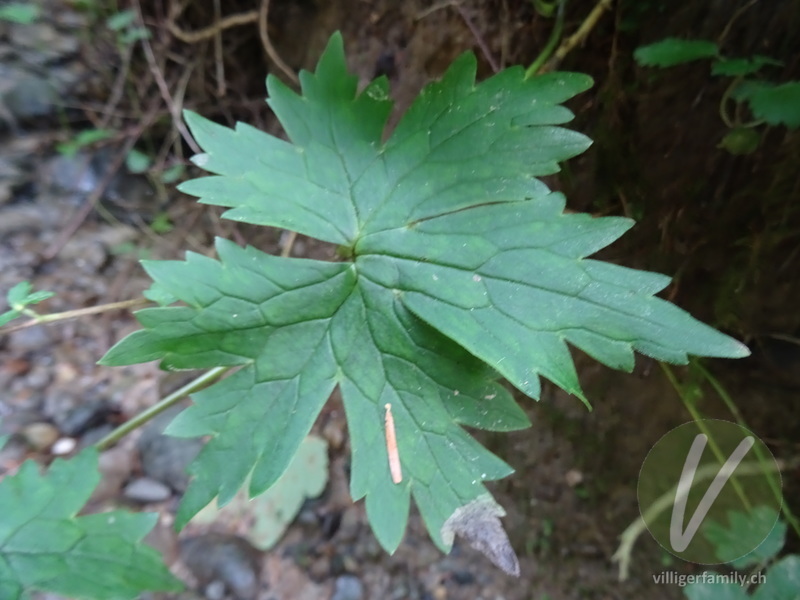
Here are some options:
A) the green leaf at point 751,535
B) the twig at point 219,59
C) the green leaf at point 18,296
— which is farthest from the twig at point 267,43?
the green leaf at point 751,535

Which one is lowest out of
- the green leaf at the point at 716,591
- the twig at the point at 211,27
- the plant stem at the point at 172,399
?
the green leaf at the point at 716,591

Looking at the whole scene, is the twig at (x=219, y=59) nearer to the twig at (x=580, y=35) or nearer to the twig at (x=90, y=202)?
the twig at (x=90, y=202)

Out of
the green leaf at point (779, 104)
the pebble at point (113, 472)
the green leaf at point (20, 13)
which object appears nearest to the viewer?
the green leaf at point (779, 104)

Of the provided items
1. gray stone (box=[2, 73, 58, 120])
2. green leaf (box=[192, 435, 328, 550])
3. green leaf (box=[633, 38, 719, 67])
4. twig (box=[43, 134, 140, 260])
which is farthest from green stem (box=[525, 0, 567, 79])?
gray stone (box=[2, 73, 58, 120])

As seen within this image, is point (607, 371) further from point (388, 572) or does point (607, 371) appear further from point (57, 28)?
point (57, 28)

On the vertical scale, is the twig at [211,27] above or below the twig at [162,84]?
above

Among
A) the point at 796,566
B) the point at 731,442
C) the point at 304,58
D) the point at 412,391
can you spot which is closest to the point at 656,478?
the point at 731,442

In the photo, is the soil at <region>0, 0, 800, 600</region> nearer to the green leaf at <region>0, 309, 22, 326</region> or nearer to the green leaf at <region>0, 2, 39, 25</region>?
the green leaf at <region>0, 309, 22, 326</region>
